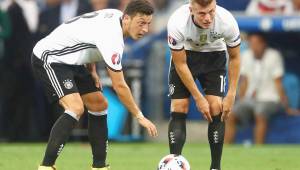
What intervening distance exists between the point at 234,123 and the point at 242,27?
1.74 meters

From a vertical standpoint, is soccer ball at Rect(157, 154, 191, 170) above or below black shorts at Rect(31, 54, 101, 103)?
below

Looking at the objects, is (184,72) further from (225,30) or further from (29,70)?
(29,70)

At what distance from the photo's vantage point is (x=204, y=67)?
11.1 meters

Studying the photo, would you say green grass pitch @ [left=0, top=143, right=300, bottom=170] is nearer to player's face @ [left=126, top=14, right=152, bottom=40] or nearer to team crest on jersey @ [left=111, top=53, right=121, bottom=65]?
player's face @ [left=126, top=14, right=152, bottom=40]

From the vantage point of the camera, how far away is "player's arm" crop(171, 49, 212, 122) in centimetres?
1060

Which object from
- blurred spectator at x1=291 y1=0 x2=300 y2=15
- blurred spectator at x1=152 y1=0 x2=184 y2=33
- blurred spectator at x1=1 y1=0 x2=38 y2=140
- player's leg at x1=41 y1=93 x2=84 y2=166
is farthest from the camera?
blurred spectator at x1=152 y1=0 x2=184 y2=33

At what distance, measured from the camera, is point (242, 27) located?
1755 cm

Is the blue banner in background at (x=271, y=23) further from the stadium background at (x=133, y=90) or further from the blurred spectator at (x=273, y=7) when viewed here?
the stadium background at (x=133, y=90)

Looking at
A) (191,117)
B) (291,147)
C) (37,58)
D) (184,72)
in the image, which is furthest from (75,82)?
(191,117)

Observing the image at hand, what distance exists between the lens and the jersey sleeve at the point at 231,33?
10617mm

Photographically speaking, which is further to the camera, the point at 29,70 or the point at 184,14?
the point at 29,70

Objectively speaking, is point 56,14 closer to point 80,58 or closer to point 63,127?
point 80,58

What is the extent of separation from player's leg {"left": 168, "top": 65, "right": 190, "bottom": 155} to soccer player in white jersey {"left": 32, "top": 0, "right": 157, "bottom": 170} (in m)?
0.89

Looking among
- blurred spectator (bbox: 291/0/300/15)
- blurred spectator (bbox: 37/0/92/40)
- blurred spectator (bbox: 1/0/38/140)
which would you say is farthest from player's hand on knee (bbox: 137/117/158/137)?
blurred spectator (bbox: 1/0/38/140)
